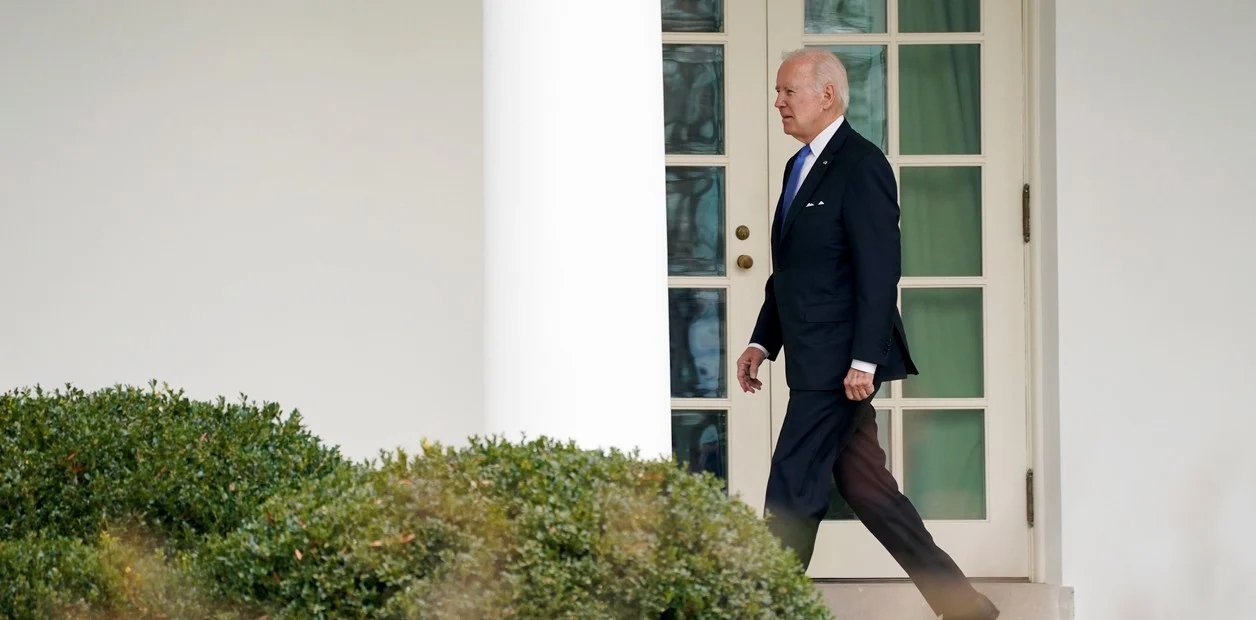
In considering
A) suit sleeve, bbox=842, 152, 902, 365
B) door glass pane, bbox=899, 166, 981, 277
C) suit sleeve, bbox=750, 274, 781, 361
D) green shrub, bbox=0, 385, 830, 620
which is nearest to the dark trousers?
suit sleeve, bbox=842, 152, 902, 365

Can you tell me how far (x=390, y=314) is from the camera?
539cm

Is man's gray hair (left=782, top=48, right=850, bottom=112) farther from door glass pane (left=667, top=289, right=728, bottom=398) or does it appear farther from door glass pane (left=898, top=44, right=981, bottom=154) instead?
door glass pane (left=667, top=289, right=728, bottom=398)

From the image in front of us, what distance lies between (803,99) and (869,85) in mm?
1220

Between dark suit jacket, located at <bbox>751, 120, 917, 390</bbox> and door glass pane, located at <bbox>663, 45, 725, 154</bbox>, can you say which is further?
door glass pane, located at <bbox>663, 45, 725, 154</bbox>

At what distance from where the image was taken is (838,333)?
14.4 ft

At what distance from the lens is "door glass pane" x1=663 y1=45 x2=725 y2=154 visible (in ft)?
18.4

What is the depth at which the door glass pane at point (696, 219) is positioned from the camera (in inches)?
221

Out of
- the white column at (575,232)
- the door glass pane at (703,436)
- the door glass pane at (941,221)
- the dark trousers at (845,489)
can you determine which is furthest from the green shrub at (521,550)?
the door glass pane at (941,221)

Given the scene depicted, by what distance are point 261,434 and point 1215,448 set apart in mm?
3555

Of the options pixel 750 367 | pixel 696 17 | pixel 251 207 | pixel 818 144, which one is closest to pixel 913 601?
pixel 750 367

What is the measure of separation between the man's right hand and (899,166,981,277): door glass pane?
1114 mm

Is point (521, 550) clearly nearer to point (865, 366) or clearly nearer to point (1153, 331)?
point (865, 366)

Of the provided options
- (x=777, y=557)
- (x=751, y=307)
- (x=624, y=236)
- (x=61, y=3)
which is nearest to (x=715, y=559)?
(x=777, y=557)

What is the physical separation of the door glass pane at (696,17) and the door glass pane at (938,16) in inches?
28.6
